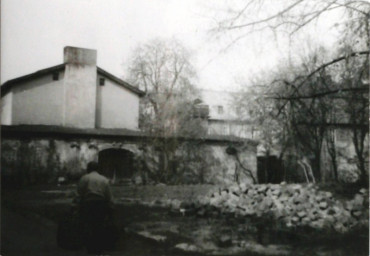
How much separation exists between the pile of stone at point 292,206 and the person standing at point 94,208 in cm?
314

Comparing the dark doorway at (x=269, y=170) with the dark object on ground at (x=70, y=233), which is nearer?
the dark object on ground at (x=70, y=233)

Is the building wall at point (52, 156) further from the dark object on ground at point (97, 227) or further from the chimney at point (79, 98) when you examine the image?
the dark object on ground at point (97, 227)

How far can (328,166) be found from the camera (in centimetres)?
1028

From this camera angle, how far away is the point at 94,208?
4703 millimetres

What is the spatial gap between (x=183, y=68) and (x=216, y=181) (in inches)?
322

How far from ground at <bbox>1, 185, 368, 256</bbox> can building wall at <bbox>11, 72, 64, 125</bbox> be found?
1713 millimetres

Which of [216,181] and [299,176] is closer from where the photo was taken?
[299,176]

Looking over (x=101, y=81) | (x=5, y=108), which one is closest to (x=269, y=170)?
(x=101, y=81)

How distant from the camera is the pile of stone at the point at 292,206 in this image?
634cm

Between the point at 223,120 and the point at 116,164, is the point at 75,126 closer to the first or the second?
the point at 116,164

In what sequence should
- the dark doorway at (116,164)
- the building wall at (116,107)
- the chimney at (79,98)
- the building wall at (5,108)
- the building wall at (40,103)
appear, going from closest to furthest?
the building wall at (5,108)
the building wall at (40,103)
the dark doorway at (116,164)
the chimney at (79,98)
the building wall at (116,107)

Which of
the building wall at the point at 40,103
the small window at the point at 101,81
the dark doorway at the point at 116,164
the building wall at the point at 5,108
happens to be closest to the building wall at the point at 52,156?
the dark doorway at the point at 116,164

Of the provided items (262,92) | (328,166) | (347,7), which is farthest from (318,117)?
(328,166)

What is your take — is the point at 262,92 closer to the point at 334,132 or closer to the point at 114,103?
the point at 334,132
